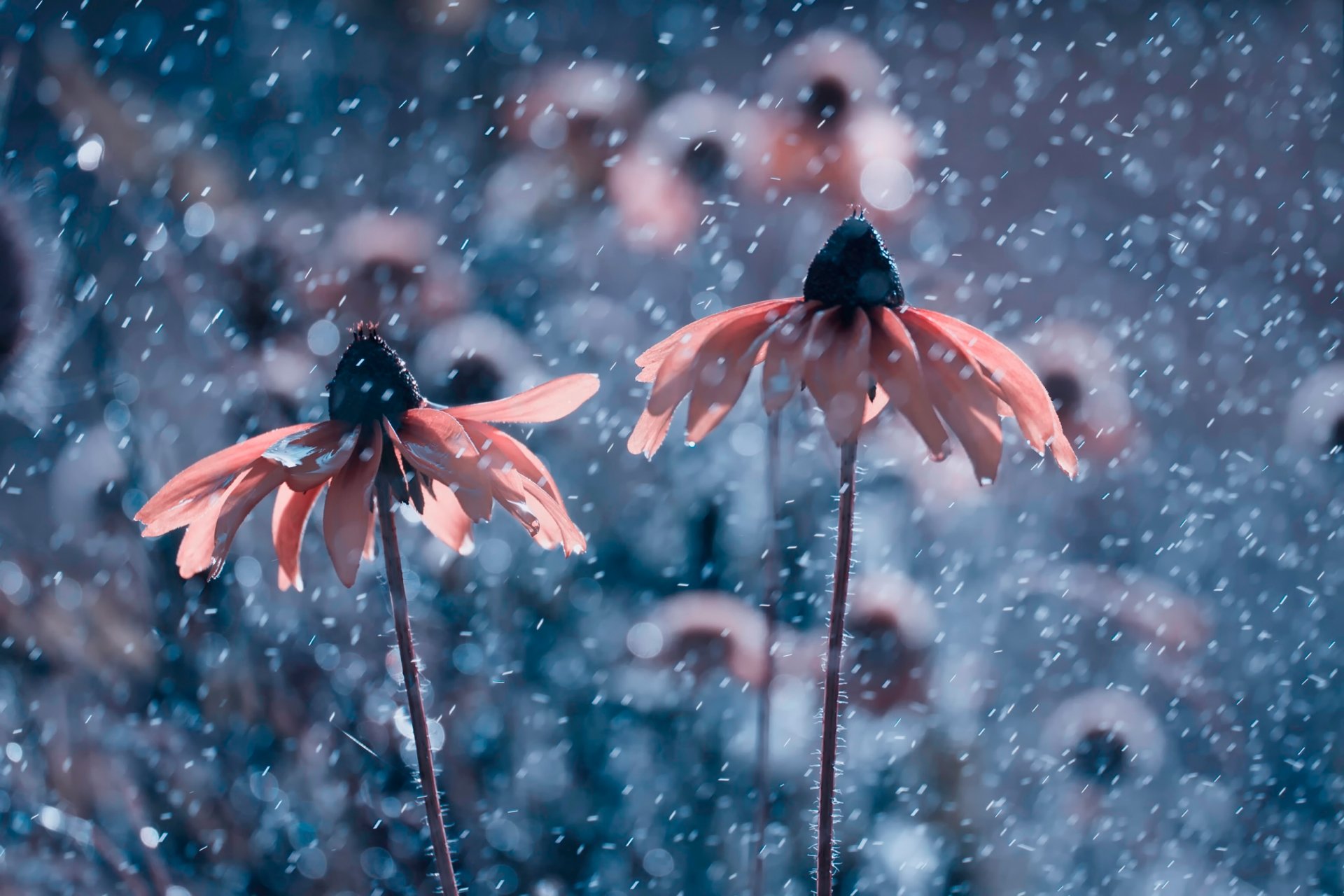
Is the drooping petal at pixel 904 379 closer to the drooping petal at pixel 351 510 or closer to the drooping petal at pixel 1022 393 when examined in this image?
the drooping petal at pixel 1022 393

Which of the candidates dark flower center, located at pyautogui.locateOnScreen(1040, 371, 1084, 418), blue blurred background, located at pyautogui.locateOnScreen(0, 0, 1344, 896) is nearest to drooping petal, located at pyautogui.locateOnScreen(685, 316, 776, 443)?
blue blurred background, located at pyautogui.locateOnScreen(0, 0, 1344, 896)

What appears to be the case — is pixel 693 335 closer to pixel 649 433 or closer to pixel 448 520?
pixel 649 433

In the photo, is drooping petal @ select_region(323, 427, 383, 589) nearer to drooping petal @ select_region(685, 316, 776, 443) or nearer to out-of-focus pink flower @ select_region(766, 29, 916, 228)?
drooping petal @ select_region(685, 316, 776, 443)

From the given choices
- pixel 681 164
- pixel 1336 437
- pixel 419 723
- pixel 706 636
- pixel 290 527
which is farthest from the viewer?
pixel 681 164

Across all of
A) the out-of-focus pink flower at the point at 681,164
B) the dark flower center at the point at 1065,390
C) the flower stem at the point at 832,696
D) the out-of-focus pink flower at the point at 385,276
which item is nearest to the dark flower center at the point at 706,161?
the out-of-focus pink flower at the point at 681,164

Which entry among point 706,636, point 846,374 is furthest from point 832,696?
point 706,636
